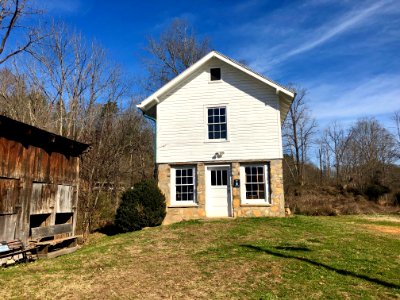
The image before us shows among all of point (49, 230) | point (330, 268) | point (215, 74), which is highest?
point (215, 74)

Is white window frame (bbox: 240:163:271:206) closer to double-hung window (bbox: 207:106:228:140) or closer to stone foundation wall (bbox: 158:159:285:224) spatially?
stone foundation wall (bbox: 158:159:285:224)

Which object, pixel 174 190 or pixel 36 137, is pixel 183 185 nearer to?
pixel 174 190

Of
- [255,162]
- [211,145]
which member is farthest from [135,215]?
[255,162]

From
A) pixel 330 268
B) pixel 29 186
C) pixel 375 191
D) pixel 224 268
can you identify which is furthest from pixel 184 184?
pixel 375 191

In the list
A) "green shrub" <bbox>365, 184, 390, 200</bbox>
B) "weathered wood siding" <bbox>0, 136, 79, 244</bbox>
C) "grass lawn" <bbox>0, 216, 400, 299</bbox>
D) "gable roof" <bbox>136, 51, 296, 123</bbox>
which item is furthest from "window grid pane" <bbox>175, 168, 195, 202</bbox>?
"green shrub" <bbox>365, 184, 390, 200</bbox>

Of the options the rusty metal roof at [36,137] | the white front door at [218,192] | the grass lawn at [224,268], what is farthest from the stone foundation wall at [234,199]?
the rusty metal roof at [36,137]

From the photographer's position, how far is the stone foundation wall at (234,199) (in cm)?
1429

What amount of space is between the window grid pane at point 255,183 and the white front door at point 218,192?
91 cm

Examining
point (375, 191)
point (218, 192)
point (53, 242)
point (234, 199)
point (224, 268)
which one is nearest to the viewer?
point (224, 268)

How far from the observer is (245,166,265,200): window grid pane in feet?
47.8

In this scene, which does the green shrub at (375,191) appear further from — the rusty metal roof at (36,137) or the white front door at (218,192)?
the rusty metal roof at (36,137)

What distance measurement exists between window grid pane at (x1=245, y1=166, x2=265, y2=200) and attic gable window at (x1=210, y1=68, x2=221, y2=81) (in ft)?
15.3

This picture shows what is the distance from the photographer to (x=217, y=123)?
1513 cm

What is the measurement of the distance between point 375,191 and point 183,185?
70.7 feet
